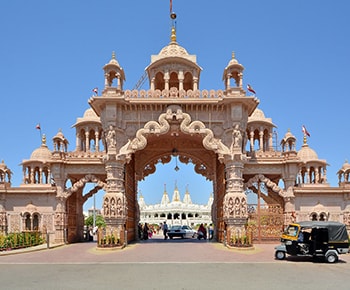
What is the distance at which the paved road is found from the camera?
33.1 feet

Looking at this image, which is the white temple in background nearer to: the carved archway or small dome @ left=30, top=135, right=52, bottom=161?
small dome @ left=30, top=135, right=52, bottom=161

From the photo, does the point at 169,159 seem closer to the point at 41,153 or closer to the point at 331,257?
the point at 41,153

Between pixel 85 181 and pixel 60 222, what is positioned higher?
pixel 85 181

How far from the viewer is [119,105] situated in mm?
21016

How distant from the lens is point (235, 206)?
66.1ft

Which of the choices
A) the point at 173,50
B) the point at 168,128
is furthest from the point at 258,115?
the point at 168,128

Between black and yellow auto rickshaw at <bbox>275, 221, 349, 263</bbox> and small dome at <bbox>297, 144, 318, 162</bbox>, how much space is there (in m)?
14.5

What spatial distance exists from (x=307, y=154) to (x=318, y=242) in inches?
622

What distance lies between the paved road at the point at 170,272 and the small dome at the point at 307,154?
13.6 metres

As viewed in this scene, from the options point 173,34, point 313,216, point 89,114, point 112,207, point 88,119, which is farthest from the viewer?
point 89,114

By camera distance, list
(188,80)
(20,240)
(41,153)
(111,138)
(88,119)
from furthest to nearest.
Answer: (88,119) < (41,153) < (188,80) < (20,240) < (111,138)

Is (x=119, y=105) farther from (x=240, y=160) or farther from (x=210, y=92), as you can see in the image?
(x=240, y=160)

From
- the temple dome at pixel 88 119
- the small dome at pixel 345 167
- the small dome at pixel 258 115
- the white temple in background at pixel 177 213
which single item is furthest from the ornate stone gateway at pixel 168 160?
the white temple in background at pixel 177 213

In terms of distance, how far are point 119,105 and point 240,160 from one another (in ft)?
23.1
